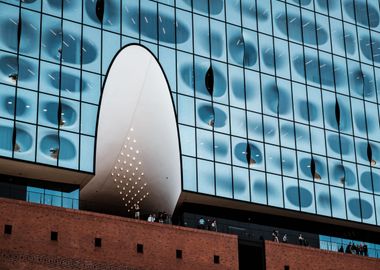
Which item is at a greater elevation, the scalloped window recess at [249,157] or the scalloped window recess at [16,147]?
the scalloped window recess at [249,157]

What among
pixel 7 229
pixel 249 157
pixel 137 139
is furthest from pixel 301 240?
A: pixel 7 229

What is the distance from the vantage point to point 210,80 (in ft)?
182

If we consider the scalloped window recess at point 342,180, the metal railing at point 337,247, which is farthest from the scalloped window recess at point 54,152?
the scalloped window recess at point 342,180

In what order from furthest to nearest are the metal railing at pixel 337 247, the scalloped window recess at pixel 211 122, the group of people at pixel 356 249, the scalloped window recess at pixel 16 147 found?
the metal railing at pixel 337 247 < the group of people at pixel 356 249 < the scalloped window recess at pixel 211 122 < the scalloped window recess at pixel 16 147

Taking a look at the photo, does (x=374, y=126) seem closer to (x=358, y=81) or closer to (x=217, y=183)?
(x=358, y=81)

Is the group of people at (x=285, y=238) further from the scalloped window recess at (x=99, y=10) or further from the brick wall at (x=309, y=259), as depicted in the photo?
the scalloped window recess at (x=99, y=10)

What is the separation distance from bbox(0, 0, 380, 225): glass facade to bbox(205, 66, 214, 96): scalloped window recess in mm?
65

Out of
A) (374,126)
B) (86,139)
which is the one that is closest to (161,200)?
(86,139)

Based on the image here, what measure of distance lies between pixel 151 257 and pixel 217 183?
695 cm

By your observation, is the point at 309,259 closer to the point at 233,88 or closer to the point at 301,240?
the point at 301,240

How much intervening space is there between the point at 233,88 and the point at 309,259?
10.7 m

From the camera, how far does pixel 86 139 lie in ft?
164

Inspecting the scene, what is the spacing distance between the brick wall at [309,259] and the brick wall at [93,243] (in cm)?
257

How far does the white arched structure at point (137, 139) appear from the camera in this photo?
51812 mm
